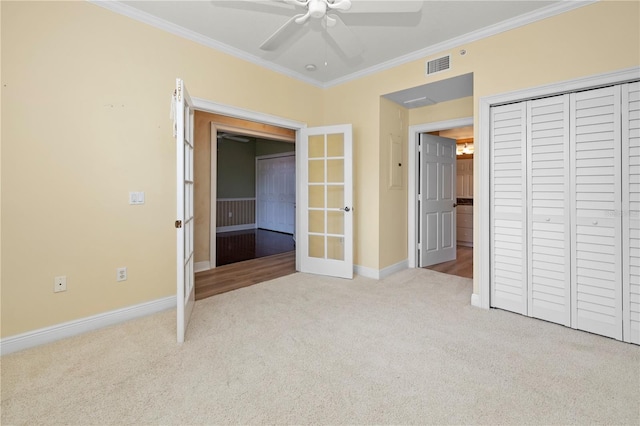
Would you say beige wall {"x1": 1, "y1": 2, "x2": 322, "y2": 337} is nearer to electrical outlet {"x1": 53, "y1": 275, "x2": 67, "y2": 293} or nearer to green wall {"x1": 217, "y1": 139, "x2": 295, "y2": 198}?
electrical outlet {"x1": 53, "y1": 275, "x2": 67, "y2": 293}

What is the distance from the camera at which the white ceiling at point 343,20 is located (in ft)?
8.53

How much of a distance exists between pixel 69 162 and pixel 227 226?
653 centimetres

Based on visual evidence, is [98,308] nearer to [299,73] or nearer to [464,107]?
[299,73]

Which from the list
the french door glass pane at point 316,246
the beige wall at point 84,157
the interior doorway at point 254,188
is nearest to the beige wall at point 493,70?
the french door glass pane at point 316,246

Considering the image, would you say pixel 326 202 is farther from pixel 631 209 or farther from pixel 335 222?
pixel 631 209

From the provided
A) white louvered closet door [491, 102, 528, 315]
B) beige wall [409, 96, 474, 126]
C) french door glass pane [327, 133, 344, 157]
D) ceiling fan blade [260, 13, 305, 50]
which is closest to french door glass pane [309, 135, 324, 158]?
french door glass pane [327, 133, 344, 157]

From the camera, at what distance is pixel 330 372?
76.0 inches

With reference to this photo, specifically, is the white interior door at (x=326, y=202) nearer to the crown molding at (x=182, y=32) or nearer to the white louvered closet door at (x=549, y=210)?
the crown molding at (x=182, y=32)

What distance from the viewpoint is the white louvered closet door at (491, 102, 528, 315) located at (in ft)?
9.21

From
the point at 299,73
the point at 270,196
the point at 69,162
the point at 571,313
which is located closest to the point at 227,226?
the point at 270,196

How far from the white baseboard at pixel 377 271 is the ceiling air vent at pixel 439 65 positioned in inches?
98.5

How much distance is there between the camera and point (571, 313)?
8.42ft

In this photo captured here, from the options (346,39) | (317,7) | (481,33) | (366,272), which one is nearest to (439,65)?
(481,33)

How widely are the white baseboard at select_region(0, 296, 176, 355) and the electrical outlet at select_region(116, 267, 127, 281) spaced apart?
0.27 m
